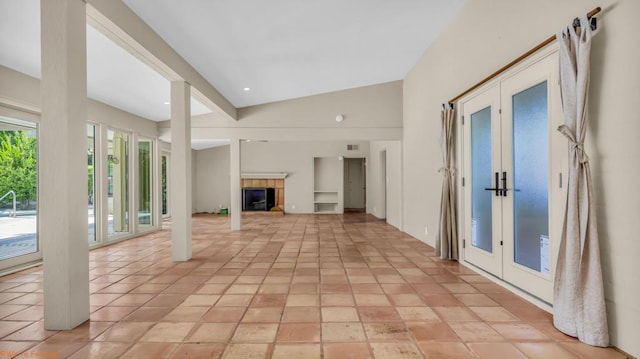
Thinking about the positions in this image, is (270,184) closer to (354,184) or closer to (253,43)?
(354,184)

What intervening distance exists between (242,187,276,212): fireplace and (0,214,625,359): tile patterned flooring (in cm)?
640

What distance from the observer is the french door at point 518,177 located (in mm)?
2541

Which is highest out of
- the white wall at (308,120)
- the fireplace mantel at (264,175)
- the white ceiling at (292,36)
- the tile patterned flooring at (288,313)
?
the white ceiling at (292,36)

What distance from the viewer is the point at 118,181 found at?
20.3 ft

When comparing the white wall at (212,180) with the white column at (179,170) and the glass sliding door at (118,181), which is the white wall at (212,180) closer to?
the glass sliding door at (118,181)

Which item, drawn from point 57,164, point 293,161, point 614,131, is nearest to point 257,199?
point 293,161

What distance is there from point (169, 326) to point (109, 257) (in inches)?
117

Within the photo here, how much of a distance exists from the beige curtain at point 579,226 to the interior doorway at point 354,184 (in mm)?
10461

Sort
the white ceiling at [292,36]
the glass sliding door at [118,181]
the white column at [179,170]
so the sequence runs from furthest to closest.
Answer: the glass sliding door at [118,181] → the white column at [179,170] → the white ceiling at [292,36]

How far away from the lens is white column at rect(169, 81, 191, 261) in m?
4.39

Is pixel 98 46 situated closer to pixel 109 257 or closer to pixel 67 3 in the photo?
pixel 67 3

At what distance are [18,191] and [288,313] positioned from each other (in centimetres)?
404

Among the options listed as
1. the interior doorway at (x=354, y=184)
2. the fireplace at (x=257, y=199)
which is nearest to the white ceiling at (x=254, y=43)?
the fireplace at (x=257, y=199)

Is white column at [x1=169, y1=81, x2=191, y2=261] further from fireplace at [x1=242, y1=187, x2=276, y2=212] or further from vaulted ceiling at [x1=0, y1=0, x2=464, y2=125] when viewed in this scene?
fireplace at [x1=242, y1=187, x2=276, y2=212]
